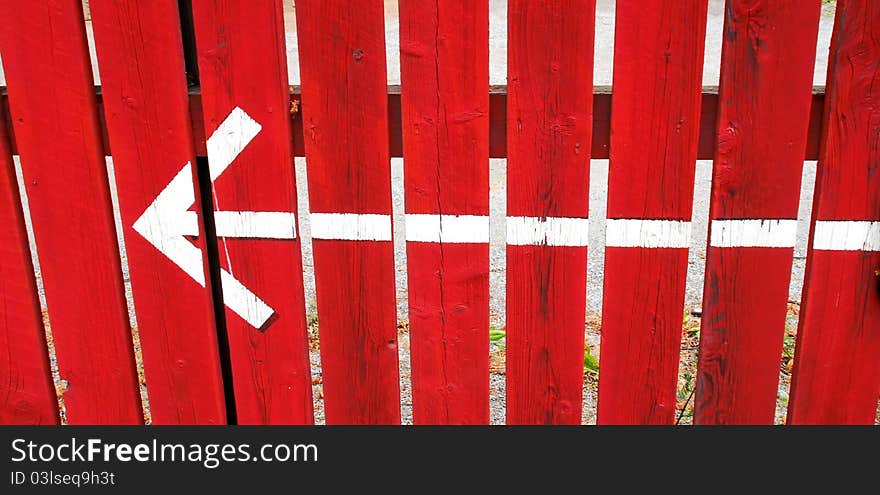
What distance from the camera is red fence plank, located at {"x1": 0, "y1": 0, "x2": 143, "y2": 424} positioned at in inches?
72.2

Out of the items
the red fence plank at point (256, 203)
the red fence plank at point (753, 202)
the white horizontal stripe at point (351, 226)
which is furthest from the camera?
the white horizontal stripe at point (351, 226)

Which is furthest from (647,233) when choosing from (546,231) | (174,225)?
(174,225)

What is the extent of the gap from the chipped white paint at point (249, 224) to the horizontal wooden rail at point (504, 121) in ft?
0.56

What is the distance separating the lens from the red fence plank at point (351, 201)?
5.76 ft

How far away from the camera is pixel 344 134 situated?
5.97ft

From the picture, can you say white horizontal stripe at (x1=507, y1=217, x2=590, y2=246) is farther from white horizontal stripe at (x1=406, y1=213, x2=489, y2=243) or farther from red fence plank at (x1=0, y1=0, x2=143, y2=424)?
red fence plank at (x1=0, y1=0, x2=143, y2=424)

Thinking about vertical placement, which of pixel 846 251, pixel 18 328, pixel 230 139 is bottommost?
pixel 18 328

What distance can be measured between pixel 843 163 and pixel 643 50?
53 centimetres

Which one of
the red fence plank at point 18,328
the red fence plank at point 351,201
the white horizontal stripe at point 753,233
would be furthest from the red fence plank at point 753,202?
the red fence plank at point 18,328

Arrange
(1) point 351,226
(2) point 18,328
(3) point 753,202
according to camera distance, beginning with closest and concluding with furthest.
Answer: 1. (3) point 753,202
2. (1) point 351,226
3. (2) point 18,328

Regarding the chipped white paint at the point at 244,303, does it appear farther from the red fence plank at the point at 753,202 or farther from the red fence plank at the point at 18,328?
the red fence plank at the point at 753,202

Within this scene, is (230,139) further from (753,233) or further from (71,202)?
(753,233)

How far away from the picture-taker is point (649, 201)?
1.81 m

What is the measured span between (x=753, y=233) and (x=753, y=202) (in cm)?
8
